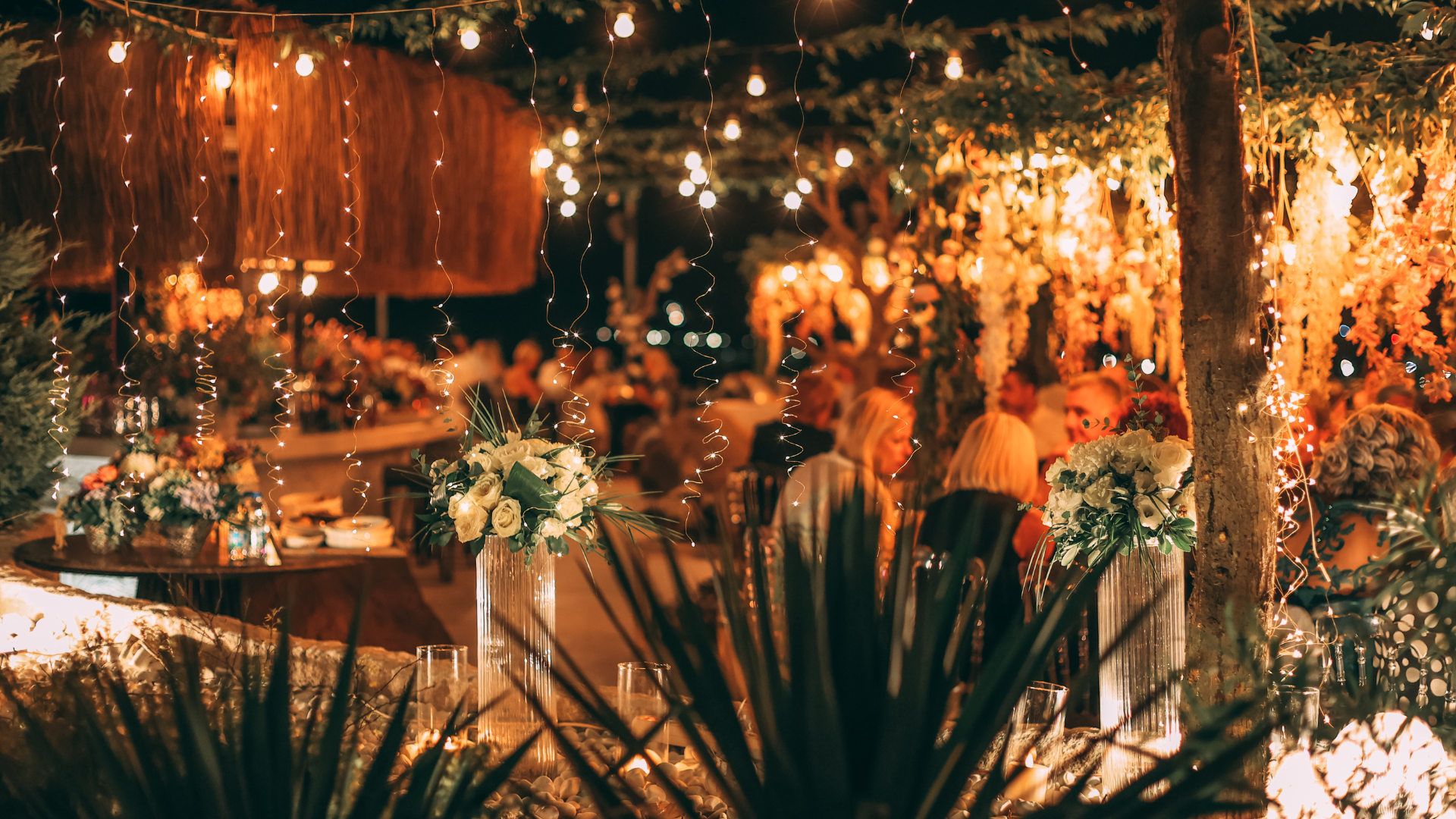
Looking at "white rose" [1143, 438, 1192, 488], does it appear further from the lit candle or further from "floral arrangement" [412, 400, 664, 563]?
"floral arrangement" [412, 400, 664, 563]

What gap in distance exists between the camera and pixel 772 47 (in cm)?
567

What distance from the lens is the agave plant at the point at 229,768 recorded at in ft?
2.78

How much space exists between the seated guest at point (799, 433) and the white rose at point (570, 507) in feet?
7.03

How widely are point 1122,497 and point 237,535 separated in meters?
3.08

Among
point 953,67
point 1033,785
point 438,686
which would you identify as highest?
point 953,67

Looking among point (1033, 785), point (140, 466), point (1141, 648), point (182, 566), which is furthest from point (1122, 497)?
point (140, 466)

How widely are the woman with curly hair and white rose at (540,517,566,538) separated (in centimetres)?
219

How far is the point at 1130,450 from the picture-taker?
2.17 meters

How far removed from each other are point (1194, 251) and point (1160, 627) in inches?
26.7

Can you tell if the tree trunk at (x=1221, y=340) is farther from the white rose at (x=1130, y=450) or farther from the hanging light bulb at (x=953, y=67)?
the hanging light bulb at (x=953, y=67)

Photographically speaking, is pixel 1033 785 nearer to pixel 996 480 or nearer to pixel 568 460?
pixel 568 460

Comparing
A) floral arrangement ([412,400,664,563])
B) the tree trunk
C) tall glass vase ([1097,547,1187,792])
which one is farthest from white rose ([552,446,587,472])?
the tree trunk

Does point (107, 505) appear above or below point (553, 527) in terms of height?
above

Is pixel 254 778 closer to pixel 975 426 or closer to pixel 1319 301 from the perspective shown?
pixel 975 426
